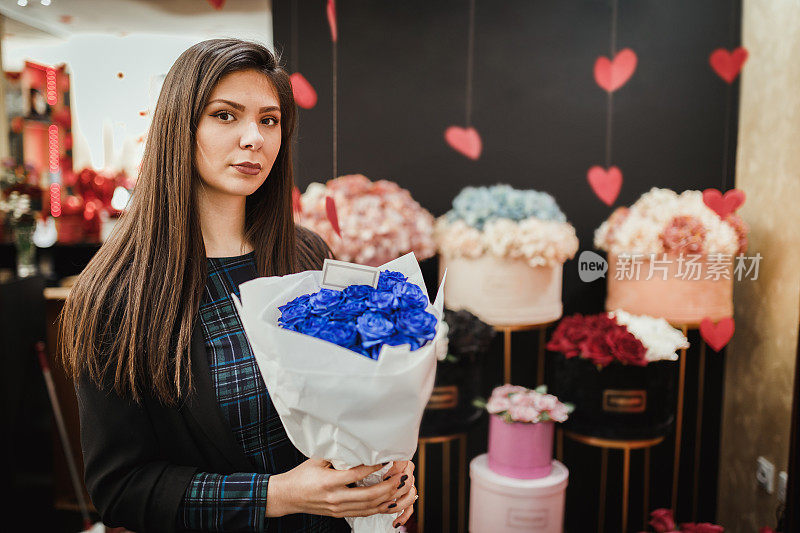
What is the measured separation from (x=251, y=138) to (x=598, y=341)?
147cm

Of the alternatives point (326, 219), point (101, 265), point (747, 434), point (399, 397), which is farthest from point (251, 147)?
point (747, 434)

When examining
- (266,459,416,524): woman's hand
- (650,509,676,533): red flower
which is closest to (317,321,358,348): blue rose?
(266,459,416,524): woman's hand

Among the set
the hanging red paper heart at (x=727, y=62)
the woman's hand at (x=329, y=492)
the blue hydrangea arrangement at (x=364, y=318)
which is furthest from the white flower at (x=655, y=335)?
the blue hydrangea arrangement at (x=364, y=318)

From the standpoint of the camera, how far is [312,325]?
96 cm

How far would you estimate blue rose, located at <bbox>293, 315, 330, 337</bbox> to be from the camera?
0.95m

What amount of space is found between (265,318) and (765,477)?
214 cm

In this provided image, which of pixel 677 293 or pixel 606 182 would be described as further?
pixel 606 182

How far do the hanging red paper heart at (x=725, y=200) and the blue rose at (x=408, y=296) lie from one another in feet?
5.26

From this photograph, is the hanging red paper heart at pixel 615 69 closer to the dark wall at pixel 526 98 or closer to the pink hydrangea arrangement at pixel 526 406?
the dark wall at pixel 526 98

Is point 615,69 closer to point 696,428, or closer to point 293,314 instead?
point 696,428

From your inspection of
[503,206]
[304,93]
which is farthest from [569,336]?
[304,93]

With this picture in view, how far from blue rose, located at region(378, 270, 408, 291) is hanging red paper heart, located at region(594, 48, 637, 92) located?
152 centimetres

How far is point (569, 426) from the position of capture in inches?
89.8

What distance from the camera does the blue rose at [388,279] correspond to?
1.04 m
